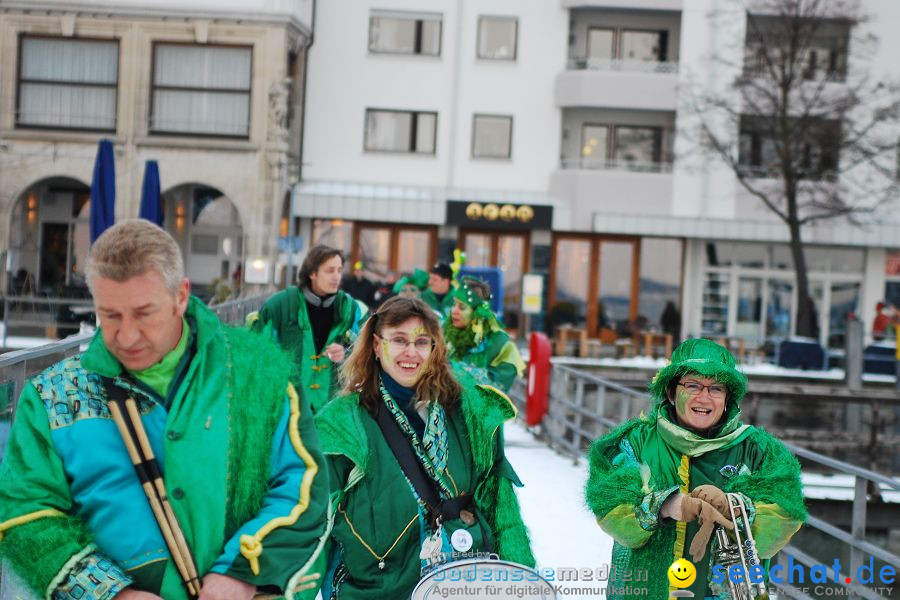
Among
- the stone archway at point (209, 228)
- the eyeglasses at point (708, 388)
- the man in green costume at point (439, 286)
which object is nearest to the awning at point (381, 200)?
the stone archway at point (209, 228)

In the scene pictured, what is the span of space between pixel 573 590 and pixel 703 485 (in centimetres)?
195

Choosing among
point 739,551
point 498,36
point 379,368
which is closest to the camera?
point 739,551

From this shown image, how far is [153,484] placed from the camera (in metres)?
2.71

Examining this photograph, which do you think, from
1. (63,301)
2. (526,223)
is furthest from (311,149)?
(63,301)

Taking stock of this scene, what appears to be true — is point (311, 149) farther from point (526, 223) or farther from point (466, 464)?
point (466, 464)

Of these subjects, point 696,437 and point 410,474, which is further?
point 696,437

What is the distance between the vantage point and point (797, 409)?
23.2m

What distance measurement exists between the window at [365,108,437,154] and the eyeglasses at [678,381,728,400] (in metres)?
30.5

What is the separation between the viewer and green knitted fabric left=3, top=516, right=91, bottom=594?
104 inches

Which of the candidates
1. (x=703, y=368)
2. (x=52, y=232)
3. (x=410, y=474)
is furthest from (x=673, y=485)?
(x=52, y=232)

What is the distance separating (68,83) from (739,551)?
103 ft

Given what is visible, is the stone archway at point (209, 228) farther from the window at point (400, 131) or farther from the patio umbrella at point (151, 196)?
the patio umbrella at point (151, 196)

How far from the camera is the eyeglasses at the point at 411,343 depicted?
13.9 feet

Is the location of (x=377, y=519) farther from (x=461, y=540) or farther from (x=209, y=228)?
(x=209, y=228)
